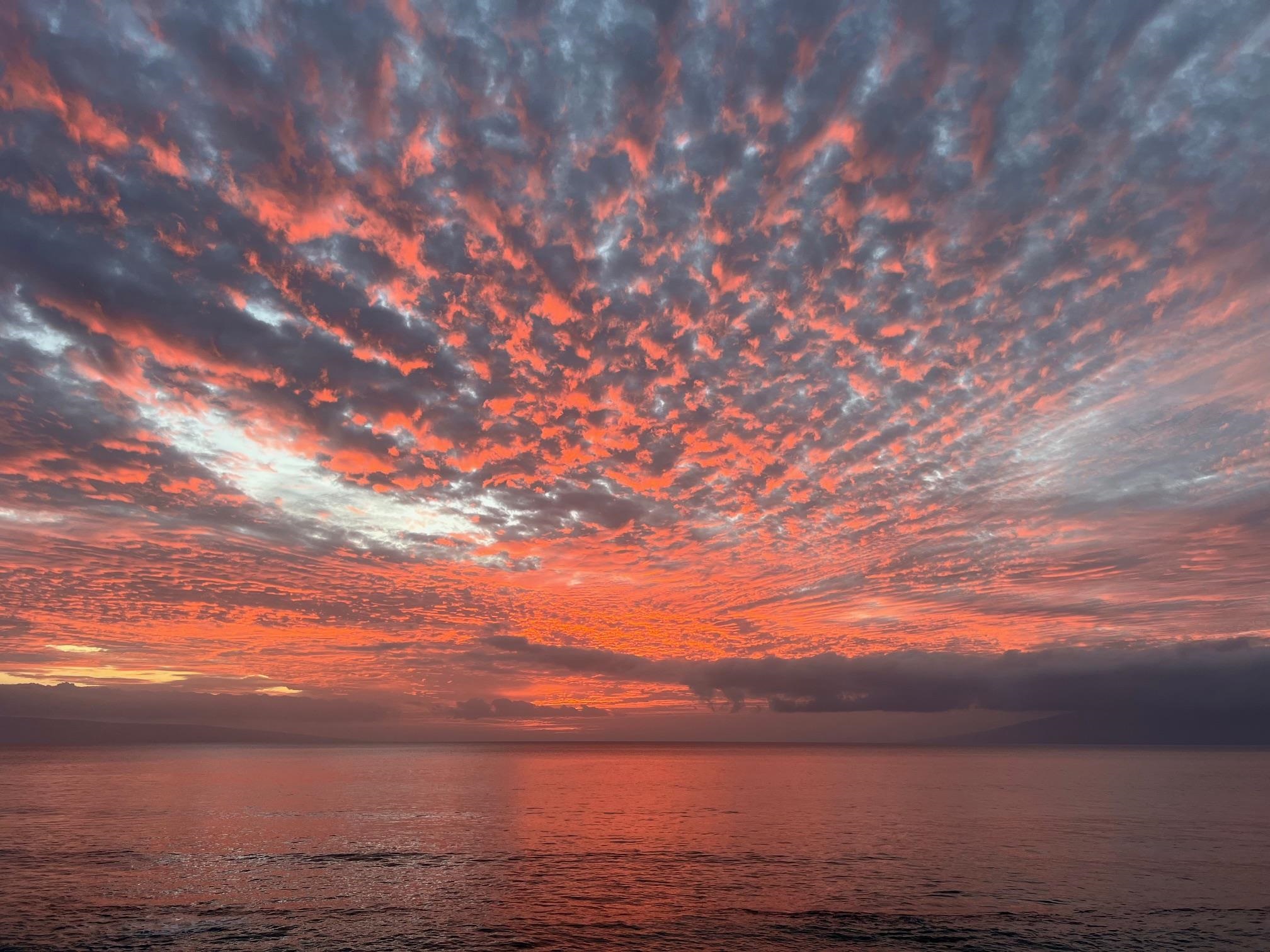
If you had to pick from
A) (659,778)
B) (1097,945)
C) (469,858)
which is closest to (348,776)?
(659,778)

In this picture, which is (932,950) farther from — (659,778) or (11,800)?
(659,778)

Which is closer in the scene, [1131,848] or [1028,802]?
[1131,848]

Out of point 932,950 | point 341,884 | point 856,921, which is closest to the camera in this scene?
point 932,950

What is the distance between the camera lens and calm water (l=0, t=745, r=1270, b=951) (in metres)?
41.5

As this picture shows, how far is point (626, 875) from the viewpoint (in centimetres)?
5753

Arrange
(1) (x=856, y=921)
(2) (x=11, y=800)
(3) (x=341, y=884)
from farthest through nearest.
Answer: (2) (x=11, y=800), (3) (x=341, y=884), (1) (x=856, y=921)

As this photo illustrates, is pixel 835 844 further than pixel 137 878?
Yes

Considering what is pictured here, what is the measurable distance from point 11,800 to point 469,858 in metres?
92.7

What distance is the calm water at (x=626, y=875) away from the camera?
4150 cm

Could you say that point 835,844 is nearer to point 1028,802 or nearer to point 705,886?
point 705,886

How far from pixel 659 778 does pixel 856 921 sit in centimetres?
15823

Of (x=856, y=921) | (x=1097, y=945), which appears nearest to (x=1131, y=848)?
(x=1097, y=945)

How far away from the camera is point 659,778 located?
194 meters

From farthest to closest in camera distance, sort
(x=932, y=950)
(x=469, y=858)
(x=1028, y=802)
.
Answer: (x=1028, y=802), (x=469, y=858), (x=932, y=950)
